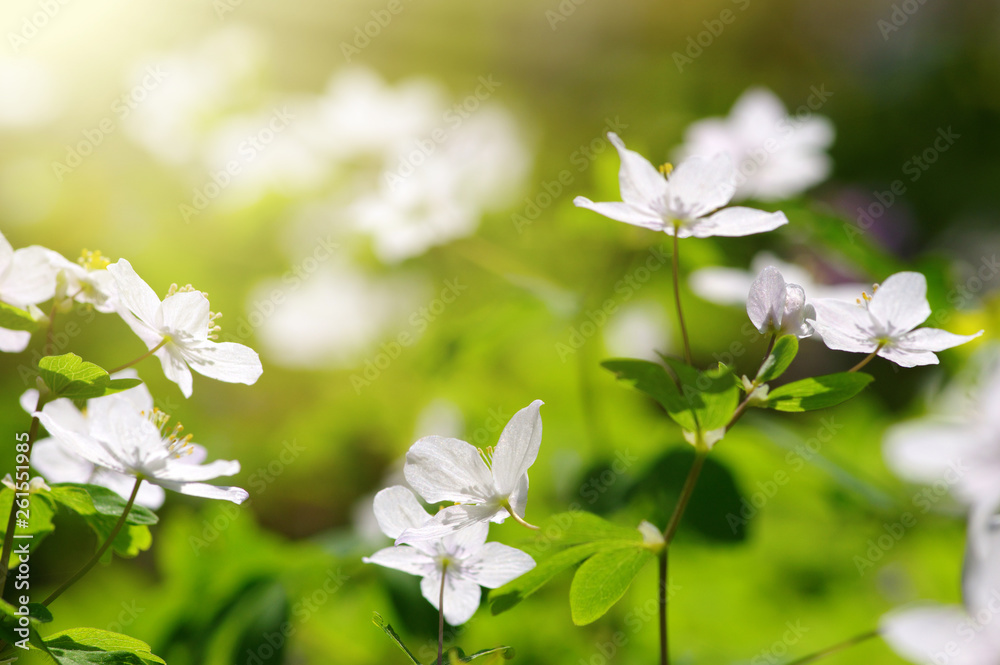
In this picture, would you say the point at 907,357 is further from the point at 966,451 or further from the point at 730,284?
the point at 730,284

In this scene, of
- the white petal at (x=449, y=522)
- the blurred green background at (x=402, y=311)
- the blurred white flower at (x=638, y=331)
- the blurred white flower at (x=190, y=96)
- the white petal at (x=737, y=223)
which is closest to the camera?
the white petal at (x=449, y=522)

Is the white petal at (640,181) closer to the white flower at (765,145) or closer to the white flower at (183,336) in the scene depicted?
the white flower at (183,336)

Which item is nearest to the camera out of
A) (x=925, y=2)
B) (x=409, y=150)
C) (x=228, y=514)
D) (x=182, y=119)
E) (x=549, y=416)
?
(x=228, y=514)

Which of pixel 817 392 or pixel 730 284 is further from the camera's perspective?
pixel 730 284

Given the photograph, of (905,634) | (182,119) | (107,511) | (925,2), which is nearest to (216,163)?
(182,119)

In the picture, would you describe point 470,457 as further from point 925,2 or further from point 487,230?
point 925,2

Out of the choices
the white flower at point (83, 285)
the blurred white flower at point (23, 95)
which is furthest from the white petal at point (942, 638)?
the blurred white flower at point (23, 95)

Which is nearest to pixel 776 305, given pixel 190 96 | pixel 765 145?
pixel 765 145
